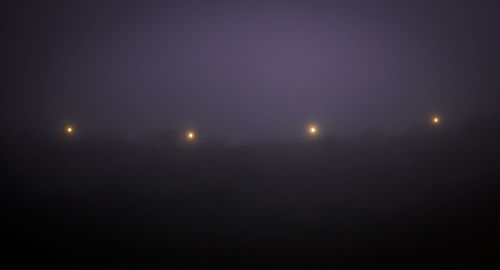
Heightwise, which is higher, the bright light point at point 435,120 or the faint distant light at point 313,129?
the bright light point at point 435,120

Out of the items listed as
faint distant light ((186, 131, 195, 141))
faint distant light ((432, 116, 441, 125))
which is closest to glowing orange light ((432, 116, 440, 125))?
faint distant light ((432, 116, 441, 125))

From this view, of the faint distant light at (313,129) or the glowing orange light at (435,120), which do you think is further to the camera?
the glowing orange light at (435,120)

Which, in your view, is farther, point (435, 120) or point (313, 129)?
point (435, 120)

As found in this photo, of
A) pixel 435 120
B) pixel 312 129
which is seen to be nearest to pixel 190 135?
pixel 312 129

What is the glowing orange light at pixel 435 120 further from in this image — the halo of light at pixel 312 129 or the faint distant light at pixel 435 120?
the halo of light at pixel 312 129

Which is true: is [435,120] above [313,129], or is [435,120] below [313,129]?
above

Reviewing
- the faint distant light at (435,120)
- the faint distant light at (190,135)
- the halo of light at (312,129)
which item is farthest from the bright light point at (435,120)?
the faint distant light at (190,135)

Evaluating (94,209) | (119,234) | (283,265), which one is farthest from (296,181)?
(94,209)

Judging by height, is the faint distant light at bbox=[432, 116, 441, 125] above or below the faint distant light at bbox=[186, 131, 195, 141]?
above

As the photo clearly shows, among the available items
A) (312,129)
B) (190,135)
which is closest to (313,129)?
(312,129)

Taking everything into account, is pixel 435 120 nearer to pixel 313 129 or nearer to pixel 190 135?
pixel 313 129

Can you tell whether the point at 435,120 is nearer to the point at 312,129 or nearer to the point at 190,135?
the point at 312,129

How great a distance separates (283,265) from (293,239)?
2452 millimetres

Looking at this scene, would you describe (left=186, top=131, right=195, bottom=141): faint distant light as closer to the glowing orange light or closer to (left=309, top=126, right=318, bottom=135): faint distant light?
(left=309, top=126, right=318, bottom=135): faint distant light
